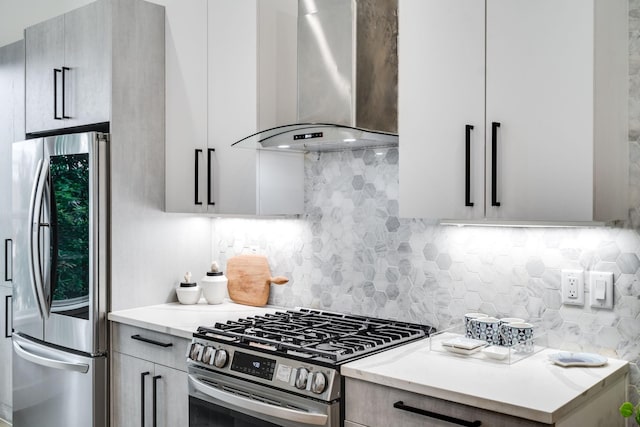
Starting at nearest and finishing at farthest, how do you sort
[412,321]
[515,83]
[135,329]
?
1. [515,83]
2. [412,321]
3. [135,329]

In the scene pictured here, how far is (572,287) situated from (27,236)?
260cm

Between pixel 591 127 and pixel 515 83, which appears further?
pixel 515 83

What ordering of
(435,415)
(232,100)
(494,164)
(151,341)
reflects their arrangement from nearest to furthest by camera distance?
(435,415)
(494,164)
(151,341)
(232,100)

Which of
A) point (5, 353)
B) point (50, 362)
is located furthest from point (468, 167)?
point (5, 353)

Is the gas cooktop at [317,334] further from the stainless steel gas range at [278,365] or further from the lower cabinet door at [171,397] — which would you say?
the lower cabinet door at [171,397]

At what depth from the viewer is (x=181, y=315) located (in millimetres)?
2824

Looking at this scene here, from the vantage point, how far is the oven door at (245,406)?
196cm

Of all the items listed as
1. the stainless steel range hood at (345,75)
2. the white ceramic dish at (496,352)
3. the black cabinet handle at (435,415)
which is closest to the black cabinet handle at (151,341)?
the stainless steel range hood at (345,75)

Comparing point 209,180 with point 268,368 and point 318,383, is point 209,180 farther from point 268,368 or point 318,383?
point 318,383

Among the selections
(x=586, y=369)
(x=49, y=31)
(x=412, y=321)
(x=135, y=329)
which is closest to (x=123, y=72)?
(x=49, y=31)

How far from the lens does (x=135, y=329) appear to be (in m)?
2.75

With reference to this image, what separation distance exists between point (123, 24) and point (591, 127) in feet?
7.17

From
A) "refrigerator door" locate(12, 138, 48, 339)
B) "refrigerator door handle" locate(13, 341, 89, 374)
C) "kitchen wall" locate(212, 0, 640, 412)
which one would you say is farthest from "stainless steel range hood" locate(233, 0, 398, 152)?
"refrigerator door handle" locate(13, 341, 89, 374)

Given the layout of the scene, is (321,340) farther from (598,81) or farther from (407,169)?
(598,81)
